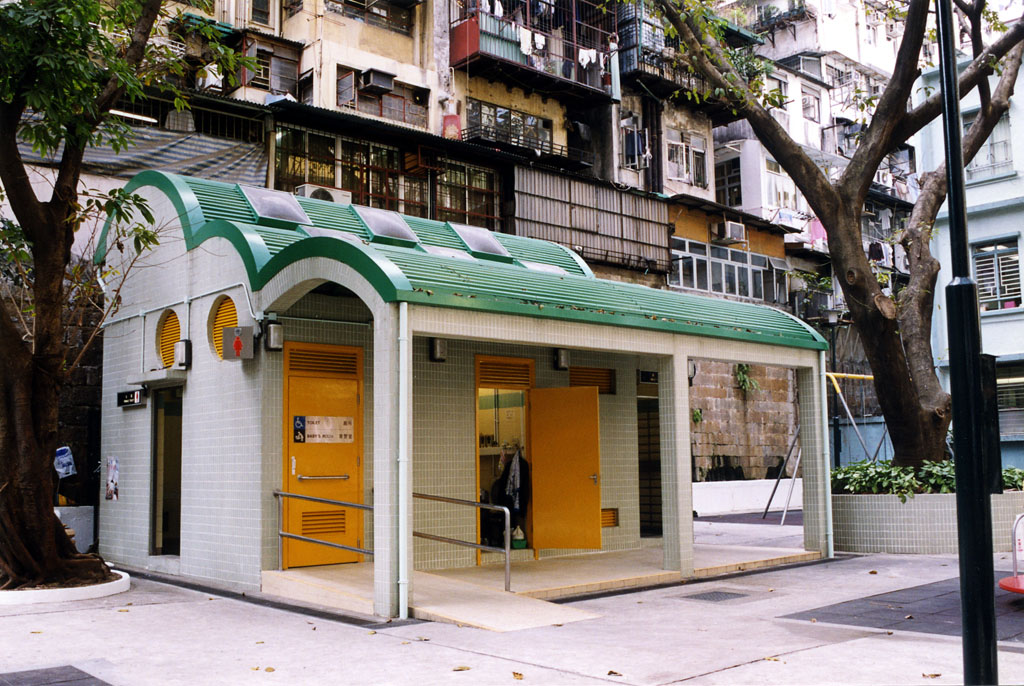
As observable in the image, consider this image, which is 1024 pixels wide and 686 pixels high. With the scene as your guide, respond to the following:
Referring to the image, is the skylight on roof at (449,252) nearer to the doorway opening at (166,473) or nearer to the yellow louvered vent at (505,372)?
the yellow louvered vent at (505,372)

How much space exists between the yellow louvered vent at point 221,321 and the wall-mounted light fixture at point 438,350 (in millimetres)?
2395

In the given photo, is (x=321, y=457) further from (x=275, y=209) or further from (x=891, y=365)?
(x=891, y=365)

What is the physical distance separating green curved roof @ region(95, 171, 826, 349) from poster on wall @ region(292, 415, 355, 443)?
5.47 ft

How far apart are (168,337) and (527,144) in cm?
1581

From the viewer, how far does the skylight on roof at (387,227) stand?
43.5 ft

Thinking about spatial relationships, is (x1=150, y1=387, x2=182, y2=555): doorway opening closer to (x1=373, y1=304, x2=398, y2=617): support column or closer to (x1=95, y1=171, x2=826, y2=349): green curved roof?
(x1=95, y1=171, x2=826, y2=349): green curved roof

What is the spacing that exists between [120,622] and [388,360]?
349 centimetres

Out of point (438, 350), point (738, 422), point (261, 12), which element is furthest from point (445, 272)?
point (738, 422)

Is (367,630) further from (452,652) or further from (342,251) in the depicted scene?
(342,251)

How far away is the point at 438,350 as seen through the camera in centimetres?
1199

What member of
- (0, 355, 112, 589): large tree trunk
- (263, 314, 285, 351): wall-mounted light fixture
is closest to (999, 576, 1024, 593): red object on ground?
(263, 314, 285, 351): wall-mounted light fixture

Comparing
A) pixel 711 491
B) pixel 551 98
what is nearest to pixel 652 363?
pixel 711 491

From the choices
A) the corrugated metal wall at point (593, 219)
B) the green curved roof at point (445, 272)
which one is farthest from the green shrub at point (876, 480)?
the corrugated metal wall at point (593, 219)

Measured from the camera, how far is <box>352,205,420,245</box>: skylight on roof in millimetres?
13273
